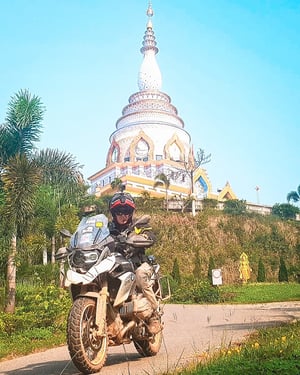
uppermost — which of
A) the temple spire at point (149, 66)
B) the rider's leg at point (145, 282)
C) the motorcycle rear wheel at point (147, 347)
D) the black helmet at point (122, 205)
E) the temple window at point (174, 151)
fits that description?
the temple spire at point (149, 66)

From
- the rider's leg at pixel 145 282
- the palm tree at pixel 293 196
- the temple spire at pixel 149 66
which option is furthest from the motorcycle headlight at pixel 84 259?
the temple spire at pixel 149 66

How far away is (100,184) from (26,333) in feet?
135

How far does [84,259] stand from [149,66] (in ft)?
159

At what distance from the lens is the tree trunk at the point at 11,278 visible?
9.81 m

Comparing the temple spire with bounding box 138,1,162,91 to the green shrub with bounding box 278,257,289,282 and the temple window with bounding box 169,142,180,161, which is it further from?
the green shrub with bounding box 278,257,289,282

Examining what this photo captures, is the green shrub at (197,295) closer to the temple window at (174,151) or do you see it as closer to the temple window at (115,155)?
the temple window at (174,151)

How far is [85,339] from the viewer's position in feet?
12.8

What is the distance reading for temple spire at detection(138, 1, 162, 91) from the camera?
1967 inches

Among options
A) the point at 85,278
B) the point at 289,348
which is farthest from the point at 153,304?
the point at 289,348

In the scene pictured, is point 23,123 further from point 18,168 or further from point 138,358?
point 138,358

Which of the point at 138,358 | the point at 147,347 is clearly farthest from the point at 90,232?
the point at 138,358

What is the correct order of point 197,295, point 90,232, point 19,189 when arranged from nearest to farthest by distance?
point 90,232 < point 19,189 < point 197,295

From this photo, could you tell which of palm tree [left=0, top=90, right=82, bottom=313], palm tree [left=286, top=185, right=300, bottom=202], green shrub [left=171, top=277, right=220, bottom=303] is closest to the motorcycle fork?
palm tree [left=0, top=90, right=82, bottom=313]

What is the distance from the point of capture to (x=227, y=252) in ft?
90.2
